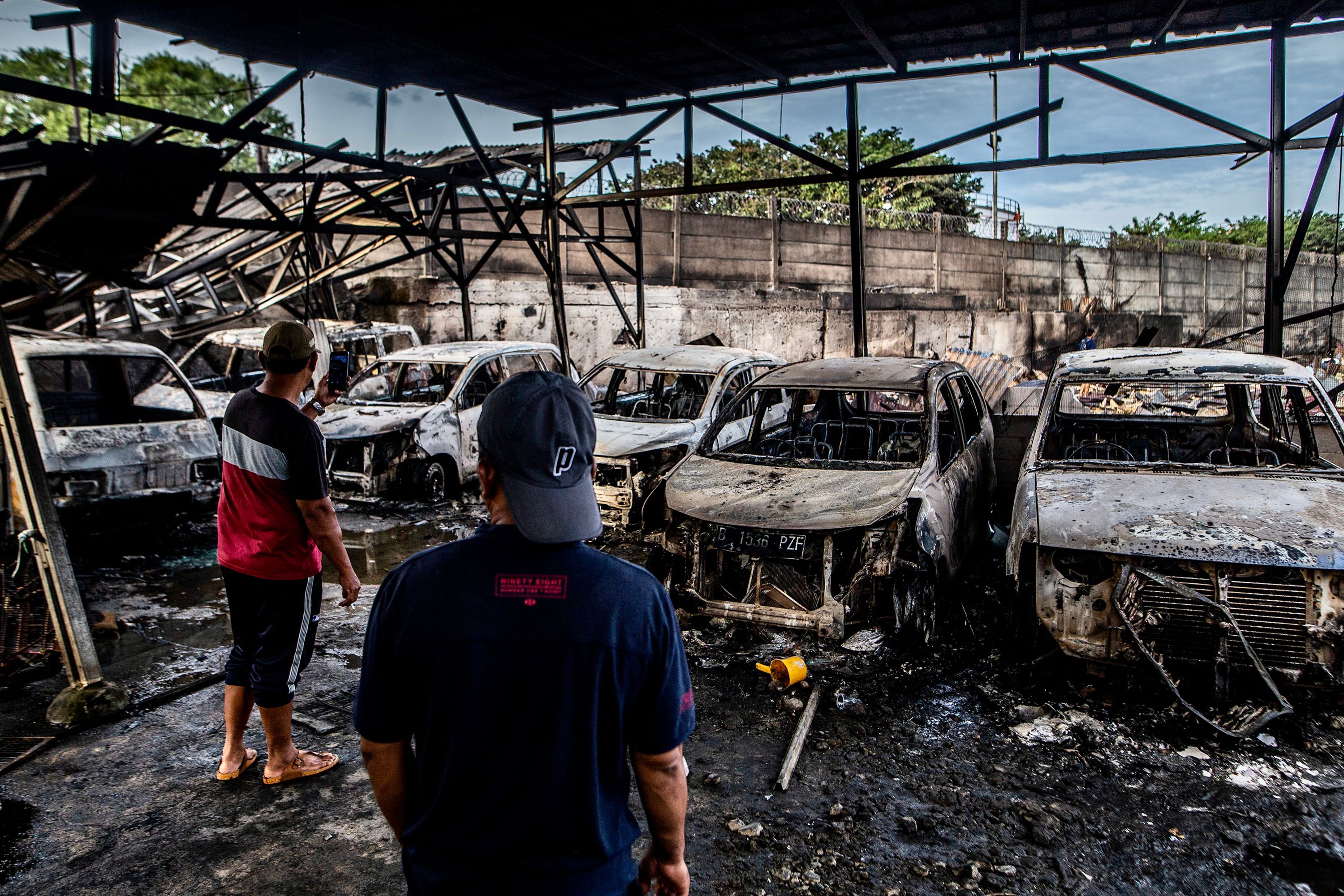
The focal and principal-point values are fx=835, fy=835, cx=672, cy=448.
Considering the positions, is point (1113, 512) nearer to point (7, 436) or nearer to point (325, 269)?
point (7, 436)

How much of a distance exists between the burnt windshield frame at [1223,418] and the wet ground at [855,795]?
1.30 metres

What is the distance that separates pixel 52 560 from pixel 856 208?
7708mm

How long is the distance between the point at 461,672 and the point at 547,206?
1058cm

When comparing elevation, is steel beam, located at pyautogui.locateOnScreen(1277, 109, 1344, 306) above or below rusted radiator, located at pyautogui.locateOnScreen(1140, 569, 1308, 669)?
above

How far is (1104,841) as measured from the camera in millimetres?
3020

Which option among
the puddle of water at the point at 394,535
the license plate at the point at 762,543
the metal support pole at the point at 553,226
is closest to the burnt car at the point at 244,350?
the metal support pole at the point at 553,226

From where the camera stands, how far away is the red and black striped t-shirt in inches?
121

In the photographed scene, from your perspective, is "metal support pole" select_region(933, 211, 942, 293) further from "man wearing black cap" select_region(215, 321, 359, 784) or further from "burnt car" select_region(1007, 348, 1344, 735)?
"man wearing black cap" select_region(215, 321, 359, 784)

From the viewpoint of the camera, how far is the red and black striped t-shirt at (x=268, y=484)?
10.1ft

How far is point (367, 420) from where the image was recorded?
8156 millimetres

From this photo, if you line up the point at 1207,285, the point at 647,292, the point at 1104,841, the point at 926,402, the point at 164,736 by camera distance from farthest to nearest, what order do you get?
1. the point at 1207,285
2. the point at 647,292
3. the point at 926,402
4. the point at 164,736
5. the point at 1104,841

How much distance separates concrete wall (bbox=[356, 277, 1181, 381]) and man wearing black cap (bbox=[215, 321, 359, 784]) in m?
7.84

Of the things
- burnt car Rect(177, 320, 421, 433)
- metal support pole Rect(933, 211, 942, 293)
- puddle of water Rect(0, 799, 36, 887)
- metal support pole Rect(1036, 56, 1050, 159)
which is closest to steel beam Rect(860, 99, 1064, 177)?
metal support pole Rect(1036, 56, 1050, 159)

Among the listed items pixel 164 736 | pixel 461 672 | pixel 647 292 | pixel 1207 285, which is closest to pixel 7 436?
pixel 164 736
